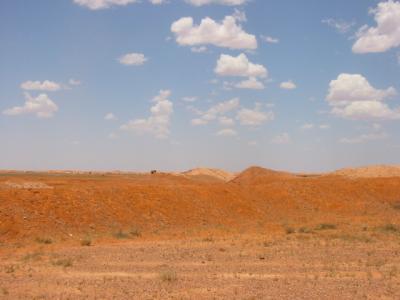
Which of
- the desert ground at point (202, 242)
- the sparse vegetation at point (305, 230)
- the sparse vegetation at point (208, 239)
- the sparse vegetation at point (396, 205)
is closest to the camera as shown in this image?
the desert ground at point (202, 242)

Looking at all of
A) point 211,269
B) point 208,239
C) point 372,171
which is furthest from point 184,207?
point 372,171

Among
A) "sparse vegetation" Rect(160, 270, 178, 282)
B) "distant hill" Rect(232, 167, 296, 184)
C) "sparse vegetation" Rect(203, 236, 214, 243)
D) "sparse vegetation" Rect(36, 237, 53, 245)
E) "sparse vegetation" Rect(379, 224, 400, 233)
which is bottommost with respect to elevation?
"sparse vegetation" Rect(36, 237, 53, 245)

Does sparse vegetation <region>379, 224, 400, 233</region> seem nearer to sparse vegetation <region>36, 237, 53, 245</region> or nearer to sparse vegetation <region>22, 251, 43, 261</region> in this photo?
sparse vegetation <region>36, 237, 53, 245</region>

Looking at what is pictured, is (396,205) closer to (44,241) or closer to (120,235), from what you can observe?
(120,235)

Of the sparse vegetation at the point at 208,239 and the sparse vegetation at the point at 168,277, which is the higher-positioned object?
the sparse vegetation at the point at 168,277

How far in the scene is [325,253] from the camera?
21688 millimetres

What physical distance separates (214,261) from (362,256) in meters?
5.87

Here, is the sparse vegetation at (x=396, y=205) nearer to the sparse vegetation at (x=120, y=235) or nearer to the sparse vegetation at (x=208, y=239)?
the sparse vegetation at (x=208, y=239)

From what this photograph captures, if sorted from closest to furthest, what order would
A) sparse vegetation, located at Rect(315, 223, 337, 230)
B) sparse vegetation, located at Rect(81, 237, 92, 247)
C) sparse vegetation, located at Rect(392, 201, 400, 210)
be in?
sparse vegetation, located at Rect(81, 237, 92, 247)
sparse vegetation, located at Rect(315, 223, 337, 230)
sparse vegetation, located at Rect(392, 201, 400, 210)

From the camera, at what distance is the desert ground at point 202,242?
50.6 feet

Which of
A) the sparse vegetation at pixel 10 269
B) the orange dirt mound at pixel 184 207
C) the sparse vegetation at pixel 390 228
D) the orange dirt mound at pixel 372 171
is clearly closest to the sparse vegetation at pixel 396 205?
the orange dirt mound at pixel 184 207

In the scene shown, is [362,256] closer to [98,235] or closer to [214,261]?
[214,261]

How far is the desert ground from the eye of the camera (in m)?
15.4

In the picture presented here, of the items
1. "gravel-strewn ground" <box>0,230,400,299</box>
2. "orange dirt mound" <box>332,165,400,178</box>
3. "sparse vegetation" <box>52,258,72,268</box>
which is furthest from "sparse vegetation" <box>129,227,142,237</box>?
"orange dirt mound" <box>332,165,400,178</box>
